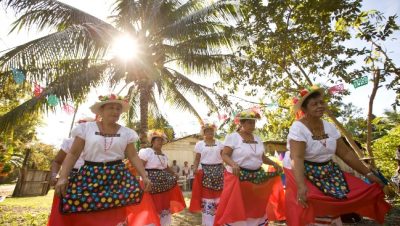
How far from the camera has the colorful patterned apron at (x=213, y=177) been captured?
21.7 ft

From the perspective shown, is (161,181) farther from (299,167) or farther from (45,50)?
(45,50)

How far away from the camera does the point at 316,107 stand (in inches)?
148

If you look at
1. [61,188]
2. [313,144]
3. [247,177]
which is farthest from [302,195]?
Result: [61,188]

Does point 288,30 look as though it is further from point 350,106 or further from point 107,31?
point 350,106

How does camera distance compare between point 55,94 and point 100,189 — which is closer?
point 100,189

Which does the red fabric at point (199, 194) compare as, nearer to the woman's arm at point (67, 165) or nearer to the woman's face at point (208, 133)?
the woman's face at point (208, 133)

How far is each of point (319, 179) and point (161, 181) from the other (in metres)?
3.39

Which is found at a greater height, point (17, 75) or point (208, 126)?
point (17, 75)

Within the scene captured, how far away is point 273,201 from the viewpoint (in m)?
5.33

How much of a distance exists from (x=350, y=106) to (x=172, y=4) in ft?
171

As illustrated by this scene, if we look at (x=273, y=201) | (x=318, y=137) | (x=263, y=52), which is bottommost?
(x=273, y=201)

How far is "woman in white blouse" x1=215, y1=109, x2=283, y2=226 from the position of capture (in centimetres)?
484

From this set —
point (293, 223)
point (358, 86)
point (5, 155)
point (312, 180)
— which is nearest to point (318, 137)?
point (312, 180)

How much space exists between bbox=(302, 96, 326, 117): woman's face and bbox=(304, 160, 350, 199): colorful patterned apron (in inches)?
20.3
